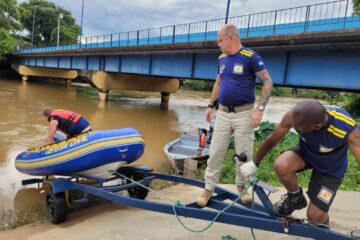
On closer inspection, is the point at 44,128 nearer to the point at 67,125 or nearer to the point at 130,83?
the point at 67,125

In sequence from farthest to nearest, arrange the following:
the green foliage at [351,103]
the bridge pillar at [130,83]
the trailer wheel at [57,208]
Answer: the bridge pillar at [130,83], the green foliage at [351,103], the trailer wheel at [57,208]

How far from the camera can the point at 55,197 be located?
5.08 m

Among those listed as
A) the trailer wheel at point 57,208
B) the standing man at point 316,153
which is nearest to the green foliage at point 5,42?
the trailer wheel at point 57,208

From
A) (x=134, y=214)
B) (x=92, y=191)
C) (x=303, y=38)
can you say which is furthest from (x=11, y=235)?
(x=303, y=38)

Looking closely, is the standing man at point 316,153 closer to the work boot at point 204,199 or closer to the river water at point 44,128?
the work boot at point 204,199

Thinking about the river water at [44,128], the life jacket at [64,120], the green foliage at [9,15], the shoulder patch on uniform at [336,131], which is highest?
the green foliage at [9,15]

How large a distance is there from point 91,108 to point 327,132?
20382 millimetres

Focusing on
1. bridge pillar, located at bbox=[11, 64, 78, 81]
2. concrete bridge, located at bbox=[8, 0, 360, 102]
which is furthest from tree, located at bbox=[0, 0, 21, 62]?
concrete bridge, located at bbox=[8, 0, 360, 102]

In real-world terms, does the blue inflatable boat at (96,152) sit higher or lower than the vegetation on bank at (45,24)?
lower

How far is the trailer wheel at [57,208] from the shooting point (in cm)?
504

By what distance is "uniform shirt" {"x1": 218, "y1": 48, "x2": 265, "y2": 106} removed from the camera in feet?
13.3

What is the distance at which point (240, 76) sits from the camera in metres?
4.07

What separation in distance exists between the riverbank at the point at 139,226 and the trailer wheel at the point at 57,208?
9 centimetres

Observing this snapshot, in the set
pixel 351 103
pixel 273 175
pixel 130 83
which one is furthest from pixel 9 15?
pixel 273 175
